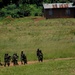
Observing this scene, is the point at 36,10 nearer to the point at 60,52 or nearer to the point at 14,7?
the point at 14,7

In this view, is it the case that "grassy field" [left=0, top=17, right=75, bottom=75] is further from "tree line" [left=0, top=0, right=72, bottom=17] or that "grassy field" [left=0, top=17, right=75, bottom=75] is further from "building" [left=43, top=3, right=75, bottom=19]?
"tree line" [left=0, top=0, right=72, bottom=17]

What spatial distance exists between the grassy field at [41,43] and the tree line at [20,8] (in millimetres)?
17152

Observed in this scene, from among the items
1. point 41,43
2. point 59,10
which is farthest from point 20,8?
point 41,43

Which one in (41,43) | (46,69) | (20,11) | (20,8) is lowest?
(20,11)

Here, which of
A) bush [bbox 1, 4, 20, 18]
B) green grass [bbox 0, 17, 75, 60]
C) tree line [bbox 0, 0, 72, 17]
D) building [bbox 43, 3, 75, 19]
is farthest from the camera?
tree line [bbox 0, 0, 72, 17]

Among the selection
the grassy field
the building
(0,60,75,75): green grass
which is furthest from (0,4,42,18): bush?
(0,60,75,75): green grass

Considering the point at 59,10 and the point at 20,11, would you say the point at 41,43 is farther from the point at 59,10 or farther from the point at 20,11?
the point at 20,11

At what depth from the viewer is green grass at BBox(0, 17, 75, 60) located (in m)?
38.2

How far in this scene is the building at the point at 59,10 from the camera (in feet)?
242

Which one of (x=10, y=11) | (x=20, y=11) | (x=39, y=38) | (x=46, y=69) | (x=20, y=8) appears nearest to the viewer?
(x=46, y=69)

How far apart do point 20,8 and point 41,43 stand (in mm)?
37425

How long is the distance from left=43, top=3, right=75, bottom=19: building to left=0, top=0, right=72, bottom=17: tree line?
11.6ft

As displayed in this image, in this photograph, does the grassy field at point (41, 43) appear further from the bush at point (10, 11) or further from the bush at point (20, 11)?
the bush at point (20, 11)

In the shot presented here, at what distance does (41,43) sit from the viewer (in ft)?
140
